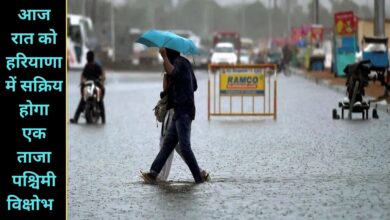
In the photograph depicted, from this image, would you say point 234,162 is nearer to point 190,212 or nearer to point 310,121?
point 190,212

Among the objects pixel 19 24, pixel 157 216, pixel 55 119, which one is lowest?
pixel 157 216

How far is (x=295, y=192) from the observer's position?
13.0 meters

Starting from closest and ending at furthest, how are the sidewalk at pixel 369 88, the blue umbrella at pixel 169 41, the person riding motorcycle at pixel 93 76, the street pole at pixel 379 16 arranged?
1. the blue umbrella at pixel 169 41
2. the person riding motorcycle at pixel 93 76
3. the sidewalk at pixel 369 88
4. the street pole at pixel 379 16

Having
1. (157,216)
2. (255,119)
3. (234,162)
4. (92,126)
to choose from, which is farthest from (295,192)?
(255,119)

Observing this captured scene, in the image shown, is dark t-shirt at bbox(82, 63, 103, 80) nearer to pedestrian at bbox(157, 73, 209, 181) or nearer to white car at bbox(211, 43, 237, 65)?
pedestrian at bbox(157, 73, 209, 181)

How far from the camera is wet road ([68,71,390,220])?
38.3 ft

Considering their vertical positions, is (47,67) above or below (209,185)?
above

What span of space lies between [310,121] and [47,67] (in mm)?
17528

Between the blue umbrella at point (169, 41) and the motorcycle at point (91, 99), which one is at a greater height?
the blue umbrella at point (169, 41)

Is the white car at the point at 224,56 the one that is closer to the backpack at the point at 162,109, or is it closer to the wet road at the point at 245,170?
the wet road at the point at 245,170

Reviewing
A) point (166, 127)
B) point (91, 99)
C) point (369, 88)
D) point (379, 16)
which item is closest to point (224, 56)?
point (379, 16)

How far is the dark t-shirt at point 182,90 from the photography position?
45.1 feet

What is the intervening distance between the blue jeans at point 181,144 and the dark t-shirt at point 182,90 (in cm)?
7

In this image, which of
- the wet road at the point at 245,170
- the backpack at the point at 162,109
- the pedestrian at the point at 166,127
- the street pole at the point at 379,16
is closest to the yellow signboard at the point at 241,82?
the wet road at the point at 245,170
